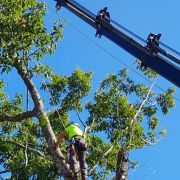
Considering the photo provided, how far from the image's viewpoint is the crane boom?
12160 millimetres

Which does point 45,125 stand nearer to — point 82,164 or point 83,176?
point 82,164

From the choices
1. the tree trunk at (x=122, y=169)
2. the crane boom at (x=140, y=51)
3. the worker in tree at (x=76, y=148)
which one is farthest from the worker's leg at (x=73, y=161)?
the crane boom at (x=140, y=51)

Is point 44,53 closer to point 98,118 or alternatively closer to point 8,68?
point 8,68

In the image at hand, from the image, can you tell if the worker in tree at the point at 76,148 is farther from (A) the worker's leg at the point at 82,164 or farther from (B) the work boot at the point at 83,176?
(B) the work boot at the point at 83,176

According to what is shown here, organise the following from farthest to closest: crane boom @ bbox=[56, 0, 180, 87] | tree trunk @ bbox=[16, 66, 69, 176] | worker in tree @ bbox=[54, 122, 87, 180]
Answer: tree trunk @ bbox=[16, 66, 69, 176], worker in tree @ bbox=[54, 122, 87, 180], crane boom @ bbox=[56, 0, 180, 87]

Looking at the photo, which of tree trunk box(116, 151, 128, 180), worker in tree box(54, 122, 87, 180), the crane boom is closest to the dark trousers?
worker in tree box(54, 122, 87, 180)

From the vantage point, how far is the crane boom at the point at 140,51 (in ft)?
39.9

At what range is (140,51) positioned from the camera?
1302cm

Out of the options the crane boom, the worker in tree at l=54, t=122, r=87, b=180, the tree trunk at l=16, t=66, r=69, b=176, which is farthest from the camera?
the tree trunk at l=16, t=66, r=69, b=176

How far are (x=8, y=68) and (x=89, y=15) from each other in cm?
288

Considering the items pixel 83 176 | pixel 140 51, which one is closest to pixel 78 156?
pixel 83 176

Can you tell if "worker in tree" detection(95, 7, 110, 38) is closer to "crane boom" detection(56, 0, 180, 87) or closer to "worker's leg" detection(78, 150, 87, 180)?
"crane boom" detection(56, 0, 180, 87)

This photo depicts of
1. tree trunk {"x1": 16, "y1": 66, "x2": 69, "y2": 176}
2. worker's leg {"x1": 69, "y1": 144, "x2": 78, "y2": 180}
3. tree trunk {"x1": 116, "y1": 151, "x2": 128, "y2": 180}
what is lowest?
tree trunk {"x1": 116, "y1": 151, "x2": 128, "y2": 180}

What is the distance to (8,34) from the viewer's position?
51.1ft
